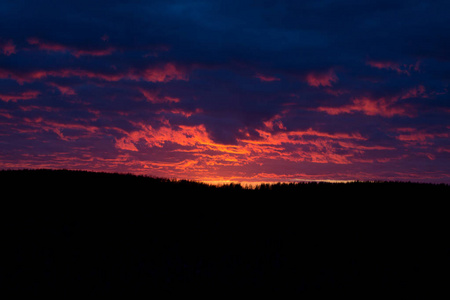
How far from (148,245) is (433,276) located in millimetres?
11896

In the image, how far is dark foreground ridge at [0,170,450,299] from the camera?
49.4 feet

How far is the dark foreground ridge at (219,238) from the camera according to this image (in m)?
15.1

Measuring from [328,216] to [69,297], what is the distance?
42.7ft

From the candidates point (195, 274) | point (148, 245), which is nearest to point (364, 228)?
point (195, 274)

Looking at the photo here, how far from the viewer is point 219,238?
61.3ft

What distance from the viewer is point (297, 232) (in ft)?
64.3

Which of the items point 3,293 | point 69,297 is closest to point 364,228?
point 69,297

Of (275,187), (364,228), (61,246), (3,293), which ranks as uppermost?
(275,187)

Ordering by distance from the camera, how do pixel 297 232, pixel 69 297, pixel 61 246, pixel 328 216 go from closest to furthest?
pixel 69 297 < pixel 61 246 < pixel 297 232 < pixel 328 216

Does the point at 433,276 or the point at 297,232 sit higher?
the point at 297,232

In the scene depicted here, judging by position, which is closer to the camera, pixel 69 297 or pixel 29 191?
pixel 69 297

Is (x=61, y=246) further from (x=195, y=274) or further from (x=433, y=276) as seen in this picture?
(x=433, y=276)

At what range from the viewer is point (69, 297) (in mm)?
14055

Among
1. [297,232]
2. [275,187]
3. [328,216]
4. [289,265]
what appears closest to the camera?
[289,265]
